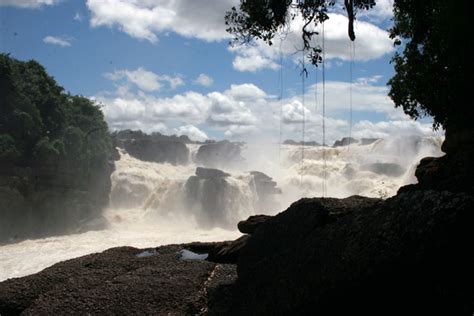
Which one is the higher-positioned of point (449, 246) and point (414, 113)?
point (414, 113)

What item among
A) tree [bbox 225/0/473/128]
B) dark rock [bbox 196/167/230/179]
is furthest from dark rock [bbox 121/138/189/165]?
tree [bbox 225/0/473/128]

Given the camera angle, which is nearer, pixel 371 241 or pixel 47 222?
pixel 371 241

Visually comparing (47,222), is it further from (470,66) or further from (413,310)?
(413,310)

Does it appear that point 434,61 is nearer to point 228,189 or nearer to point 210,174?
point 228,189

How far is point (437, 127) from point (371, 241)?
329 inches

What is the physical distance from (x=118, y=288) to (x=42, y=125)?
3561cm

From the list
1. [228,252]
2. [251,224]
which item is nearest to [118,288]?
[228,252]

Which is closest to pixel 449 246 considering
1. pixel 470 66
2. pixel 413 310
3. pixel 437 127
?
pixel 413 310

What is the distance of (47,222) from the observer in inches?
1549

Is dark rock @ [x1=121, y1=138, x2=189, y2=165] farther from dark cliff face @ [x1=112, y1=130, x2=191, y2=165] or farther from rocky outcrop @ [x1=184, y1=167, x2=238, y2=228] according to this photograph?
rocky outcrop @ [x1=184, y1=167, x2=238, y2=228]

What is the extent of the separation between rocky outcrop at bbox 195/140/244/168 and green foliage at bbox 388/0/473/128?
55211 millimetres

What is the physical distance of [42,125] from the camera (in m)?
38.7

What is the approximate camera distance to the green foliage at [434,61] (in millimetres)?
7965

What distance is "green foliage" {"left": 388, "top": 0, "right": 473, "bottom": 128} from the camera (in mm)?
7965
